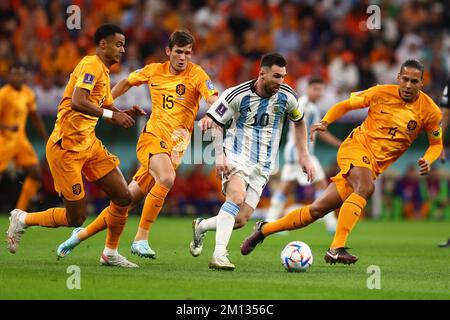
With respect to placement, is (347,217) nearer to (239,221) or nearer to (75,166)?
(239,221)

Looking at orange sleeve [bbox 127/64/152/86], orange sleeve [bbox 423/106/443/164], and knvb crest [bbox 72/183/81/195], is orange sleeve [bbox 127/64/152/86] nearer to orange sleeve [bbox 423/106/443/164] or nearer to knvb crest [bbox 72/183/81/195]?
knvb crest [bbox 72/183/81/195]

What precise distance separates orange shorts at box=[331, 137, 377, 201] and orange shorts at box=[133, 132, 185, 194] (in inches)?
73.5

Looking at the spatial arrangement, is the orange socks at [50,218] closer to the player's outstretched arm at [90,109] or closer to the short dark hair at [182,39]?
the player's outstretched arm at [90,109]

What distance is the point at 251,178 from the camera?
10383mm

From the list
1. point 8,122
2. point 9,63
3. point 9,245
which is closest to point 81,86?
point 9,245

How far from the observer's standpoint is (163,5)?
74.6 ft

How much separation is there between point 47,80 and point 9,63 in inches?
33.5

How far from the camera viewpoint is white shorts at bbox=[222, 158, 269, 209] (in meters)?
10.2

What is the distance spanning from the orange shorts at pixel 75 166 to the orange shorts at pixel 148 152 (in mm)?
1063

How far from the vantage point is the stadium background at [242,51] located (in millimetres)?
20531

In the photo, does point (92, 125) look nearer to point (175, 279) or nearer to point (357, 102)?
point (175, 279)
